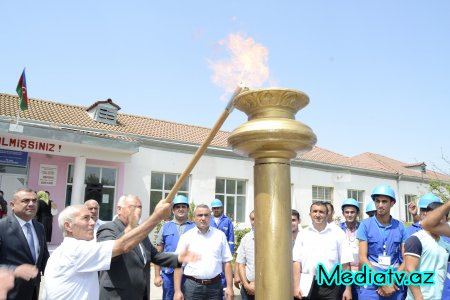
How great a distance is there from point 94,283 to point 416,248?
258 centimetres

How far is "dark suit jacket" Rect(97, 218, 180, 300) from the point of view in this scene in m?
3.13

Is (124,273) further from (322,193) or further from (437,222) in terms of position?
(322,193)

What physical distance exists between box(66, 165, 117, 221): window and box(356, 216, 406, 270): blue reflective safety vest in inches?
443

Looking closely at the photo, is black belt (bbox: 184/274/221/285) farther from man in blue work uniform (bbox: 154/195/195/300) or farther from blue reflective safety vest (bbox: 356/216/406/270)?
blue reflective safety vest (bbox: 356/216/406/270)

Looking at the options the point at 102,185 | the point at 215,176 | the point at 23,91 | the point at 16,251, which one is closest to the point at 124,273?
the point at 16,251

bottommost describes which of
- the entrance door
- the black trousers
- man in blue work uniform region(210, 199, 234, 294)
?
the black trousers

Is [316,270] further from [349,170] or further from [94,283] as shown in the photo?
[349,170]

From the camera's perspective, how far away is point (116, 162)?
14766mm

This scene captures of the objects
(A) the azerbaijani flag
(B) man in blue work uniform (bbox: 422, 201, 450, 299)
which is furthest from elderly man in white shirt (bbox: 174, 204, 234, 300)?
(A) the azerbaijani flag

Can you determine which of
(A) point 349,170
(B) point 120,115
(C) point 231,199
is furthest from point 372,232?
(A) point 349,170

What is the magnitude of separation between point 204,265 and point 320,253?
131 cm

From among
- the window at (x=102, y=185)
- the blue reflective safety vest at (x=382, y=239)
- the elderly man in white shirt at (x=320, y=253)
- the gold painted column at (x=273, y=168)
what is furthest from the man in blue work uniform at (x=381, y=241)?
the window at (x=102, y=185)

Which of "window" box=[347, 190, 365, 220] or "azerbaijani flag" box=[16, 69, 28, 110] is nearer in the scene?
"azerbaijani flag" box=[16, 69, 28, 110]

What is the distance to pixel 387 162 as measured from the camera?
2808 cm
